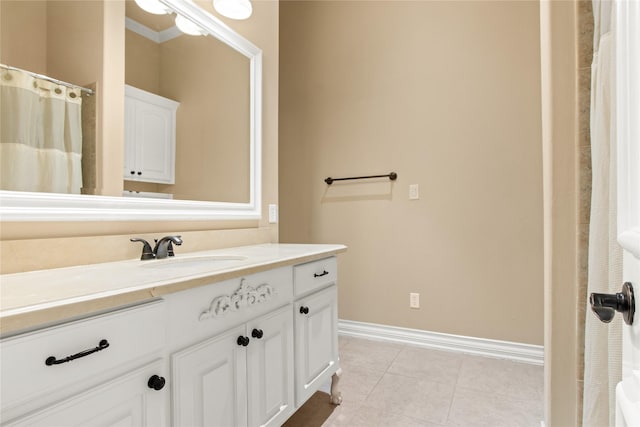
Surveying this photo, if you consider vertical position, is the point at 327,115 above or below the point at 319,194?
above

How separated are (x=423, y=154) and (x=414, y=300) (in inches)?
43.6

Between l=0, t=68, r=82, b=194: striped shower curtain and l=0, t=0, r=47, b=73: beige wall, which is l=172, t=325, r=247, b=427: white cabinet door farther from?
l=0, t=0, r=47, b=73: beige wall

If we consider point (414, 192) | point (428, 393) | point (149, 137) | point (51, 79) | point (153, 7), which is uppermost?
point (153, 7)

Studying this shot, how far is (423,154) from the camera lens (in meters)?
2.46

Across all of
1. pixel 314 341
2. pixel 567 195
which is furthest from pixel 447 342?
pixel 567 195

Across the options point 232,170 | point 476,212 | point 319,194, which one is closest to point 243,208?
point 232,170

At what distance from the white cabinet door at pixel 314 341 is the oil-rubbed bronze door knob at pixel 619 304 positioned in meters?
1.05

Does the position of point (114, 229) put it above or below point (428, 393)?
above

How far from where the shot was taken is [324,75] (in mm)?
2867

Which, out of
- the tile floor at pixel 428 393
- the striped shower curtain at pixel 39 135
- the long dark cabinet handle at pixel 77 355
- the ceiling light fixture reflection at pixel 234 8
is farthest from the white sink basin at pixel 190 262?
the ceiling light fixture reflection at pixel 234 8

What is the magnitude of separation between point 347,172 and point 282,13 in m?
1.66

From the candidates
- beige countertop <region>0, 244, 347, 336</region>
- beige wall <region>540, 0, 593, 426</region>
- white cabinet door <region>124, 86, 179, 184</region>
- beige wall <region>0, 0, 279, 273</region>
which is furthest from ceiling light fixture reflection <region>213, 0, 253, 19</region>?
beige wall <region>540, 0, 593, 426</region>

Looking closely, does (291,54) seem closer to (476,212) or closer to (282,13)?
(282,13)

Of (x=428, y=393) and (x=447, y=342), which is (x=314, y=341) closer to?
(x=428, y=393)
